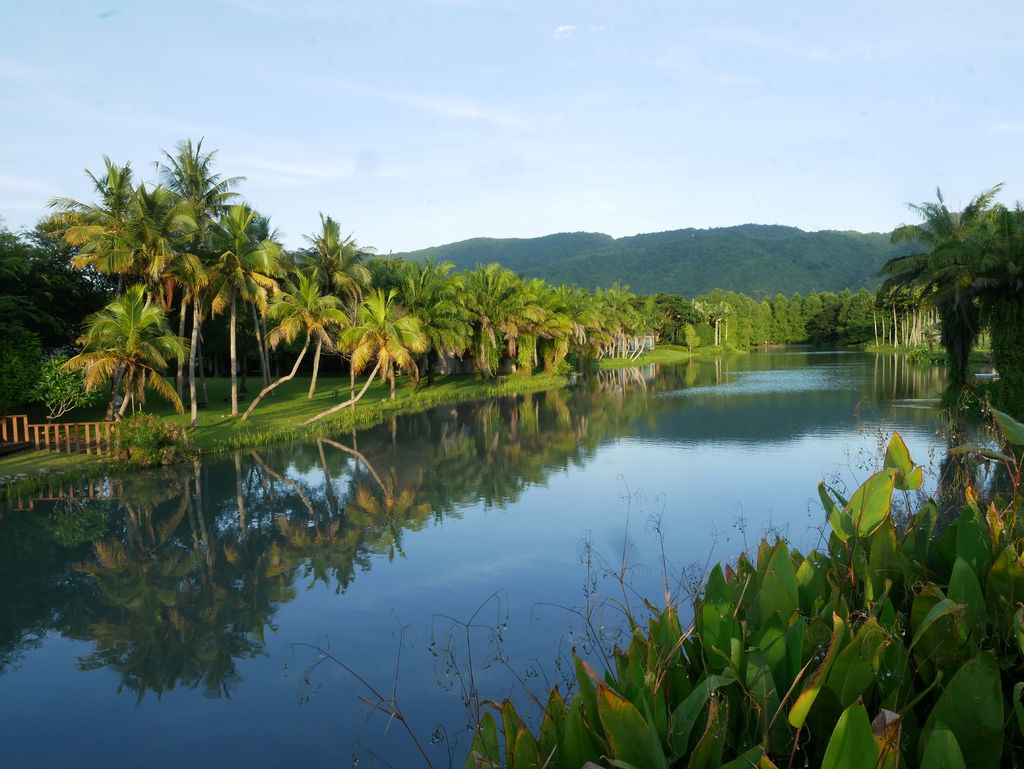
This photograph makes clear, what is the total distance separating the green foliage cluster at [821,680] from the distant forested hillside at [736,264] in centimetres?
15206

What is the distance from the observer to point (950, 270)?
2041 centimetres

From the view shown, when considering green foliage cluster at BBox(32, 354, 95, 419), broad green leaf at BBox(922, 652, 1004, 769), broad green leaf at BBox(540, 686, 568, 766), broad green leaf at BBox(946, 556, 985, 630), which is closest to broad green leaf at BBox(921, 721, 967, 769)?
broad green leaf at BBox(922, 652, 1004, 769)

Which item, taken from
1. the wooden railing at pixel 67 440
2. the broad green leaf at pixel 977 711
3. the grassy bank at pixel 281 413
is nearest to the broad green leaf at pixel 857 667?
the broad green leaf at pixel 977 711

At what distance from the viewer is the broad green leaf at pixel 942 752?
1.95 meters

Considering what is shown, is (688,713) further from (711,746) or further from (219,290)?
(219,290)

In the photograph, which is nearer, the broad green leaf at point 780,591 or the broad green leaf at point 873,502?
the broad green leaf at point 780,591

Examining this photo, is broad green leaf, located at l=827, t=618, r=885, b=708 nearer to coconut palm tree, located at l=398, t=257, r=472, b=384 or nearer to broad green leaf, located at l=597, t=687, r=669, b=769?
broad green leaf, located at l=597, t=687, r=669, b=769

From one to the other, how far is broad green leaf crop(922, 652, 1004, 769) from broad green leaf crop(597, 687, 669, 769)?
2.86 feet

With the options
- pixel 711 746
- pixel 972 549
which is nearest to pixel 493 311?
pixel 972 549

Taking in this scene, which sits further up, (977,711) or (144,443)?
(977,711)

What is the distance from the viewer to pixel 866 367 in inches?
1891

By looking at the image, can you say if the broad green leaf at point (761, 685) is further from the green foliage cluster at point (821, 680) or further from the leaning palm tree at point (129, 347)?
the leaning palm tree at point (129, 347)

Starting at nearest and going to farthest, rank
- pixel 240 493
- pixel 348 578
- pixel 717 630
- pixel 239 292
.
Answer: pixel 717 630 → pixel 348 578 → pixel 240 493 → pixel 239 292

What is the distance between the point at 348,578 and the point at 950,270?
19.3 metres
